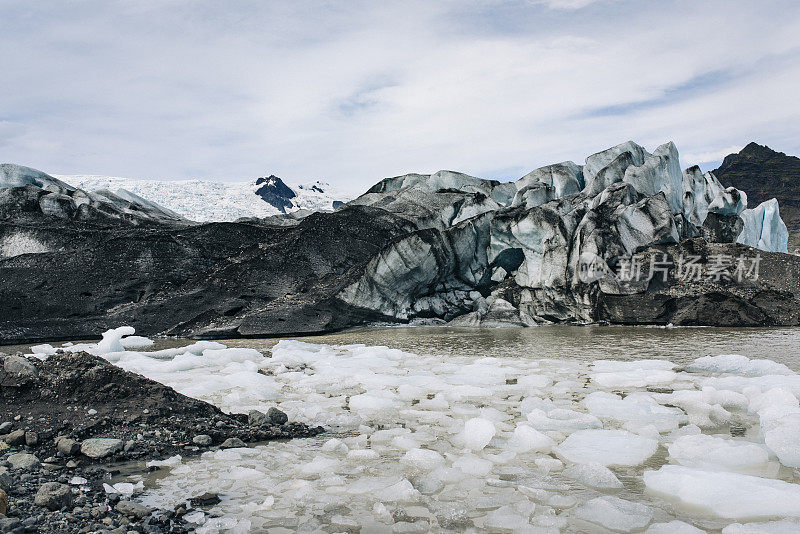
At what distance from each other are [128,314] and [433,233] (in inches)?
400

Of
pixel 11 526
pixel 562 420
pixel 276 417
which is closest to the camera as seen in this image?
pixel 11 526

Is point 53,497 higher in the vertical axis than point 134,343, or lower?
higher

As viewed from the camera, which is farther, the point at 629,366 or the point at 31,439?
the point at 629,366

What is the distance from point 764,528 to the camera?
9.12ft

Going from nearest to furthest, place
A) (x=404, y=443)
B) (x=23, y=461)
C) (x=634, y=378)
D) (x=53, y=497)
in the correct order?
(x=53, y=497)
(x=23, y=461)
(x=404, y=443)
(x=634, y=378)

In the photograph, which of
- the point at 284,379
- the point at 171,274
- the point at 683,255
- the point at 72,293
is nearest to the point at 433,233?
the point at 683,255

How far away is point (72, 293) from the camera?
17.6 metres

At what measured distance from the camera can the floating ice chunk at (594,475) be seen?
3.54 meters

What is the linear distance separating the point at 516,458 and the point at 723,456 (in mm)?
1471

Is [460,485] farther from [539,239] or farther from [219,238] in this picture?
[219,238]

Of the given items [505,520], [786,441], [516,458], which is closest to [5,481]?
[505,520]

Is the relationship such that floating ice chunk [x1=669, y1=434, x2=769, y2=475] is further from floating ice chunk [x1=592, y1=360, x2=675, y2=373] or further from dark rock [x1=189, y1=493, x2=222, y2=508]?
floating ice chunk [x1=592, y1=360, x2=675, y2=373]

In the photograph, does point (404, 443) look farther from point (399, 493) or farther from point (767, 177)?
point (767, 177)

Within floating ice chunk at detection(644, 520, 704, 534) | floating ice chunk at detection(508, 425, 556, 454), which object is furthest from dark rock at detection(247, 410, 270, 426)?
floating ice chunk at detection(644, 520, 704, 534)
